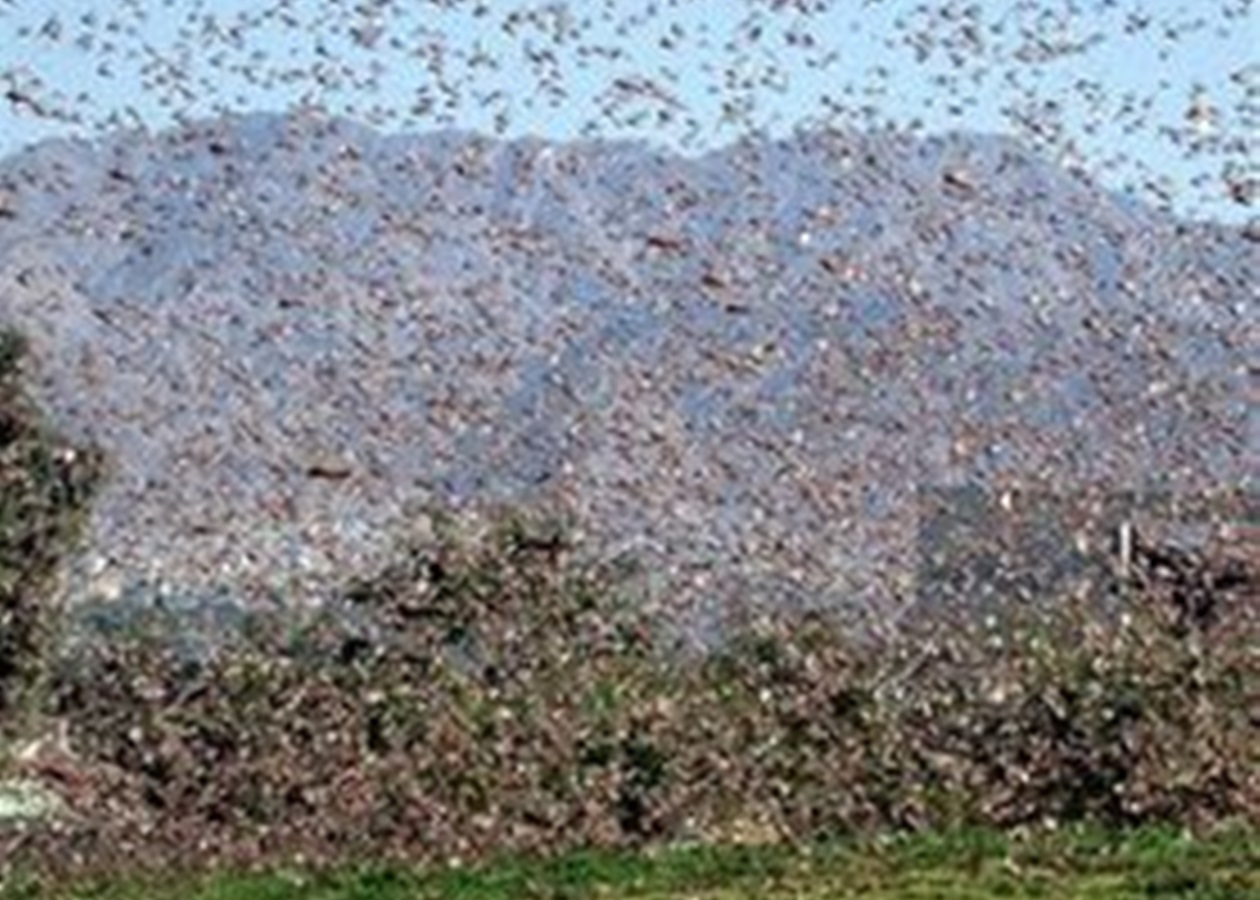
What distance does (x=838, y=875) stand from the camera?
40.4m

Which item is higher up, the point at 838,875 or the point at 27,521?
the point at 838,875

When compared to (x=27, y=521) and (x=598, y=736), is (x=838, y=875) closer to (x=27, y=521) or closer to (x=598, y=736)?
(x=598, y=736)

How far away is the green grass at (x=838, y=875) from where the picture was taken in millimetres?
38188

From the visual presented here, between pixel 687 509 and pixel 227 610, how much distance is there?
226 feet

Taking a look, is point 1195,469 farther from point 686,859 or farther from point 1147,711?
point 686,859

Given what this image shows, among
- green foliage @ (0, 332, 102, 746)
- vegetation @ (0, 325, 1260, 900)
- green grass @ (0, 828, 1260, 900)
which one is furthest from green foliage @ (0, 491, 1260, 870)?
green grass @ (0, 828, 1260, 900)

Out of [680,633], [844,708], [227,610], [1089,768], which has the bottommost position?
[227,610]

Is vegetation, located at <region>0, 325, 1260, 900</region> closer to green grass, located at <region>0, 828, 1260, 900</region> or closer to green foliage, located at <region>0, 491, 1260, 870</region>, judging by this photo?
green foliage, located at <region>0, 491, 1260, 870</region>

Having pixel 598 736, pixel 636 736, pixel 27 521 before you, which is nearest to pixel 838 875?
pixel 636 736

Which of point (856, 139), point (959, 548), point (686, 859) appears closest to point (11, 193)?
point (686, 859)

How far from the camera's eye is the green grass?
38188 millimetres

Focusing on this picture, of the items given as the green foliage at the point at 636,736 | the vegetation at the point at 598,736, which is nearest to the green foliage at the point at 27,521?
the vegetation at the point at 598,736

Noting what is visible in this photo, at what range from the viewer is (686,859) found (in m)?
43.8

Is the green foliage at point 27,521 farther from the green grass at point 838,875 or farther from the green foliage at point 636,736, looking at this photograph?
the green grass at point 838,875
